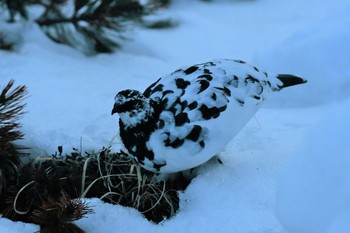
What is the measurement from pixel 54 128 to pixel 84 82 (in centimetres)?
45

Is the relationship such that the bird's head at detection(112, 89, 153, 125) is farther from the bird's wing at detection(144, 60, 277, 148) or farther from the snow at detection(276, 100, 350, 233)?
the snow at detection(276, 100, 350, 233)

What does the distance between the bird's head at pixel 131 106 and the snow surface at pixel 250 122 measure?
0.80ft

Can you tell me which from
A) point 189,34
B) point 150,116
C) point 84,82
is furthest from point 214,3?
point 150,116

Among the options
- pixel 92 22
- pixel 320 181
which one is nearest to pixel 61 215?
pixel 320 181

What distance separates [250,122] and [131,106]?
0.64 m

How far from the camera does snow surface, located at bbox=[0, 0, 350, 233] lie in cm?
132

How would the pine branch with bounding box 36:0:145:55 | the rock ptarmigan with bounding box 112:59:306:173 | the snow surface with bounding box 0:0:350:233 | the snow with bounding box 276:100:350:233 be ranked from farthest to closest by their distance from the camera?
the pine branch with bounding box 36:0:145:55, the rock ptarmigan with bounding box 112:59:306:173, the snow surface with bounding box 0:0:350:233, the snow with bounding box 276:100:350:233

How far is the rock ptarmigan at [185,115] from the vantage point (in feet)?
4.78

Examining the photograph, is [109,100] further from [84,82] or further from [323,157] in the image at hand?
[323,157]

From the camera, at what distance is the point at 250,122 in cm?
194

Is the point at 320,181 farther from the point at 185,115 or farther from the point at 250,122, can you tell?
the point at 250,122

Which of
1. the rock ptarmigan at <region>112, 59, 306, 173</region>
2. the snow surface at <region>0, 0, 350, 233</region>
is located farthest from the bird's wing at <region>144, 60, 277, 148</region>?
the snow surface at <region>0, 0, 350, 233</region>

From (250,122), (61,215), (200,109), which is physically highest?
(200,109)

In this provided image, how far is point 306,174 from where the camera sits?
132 centimetres
